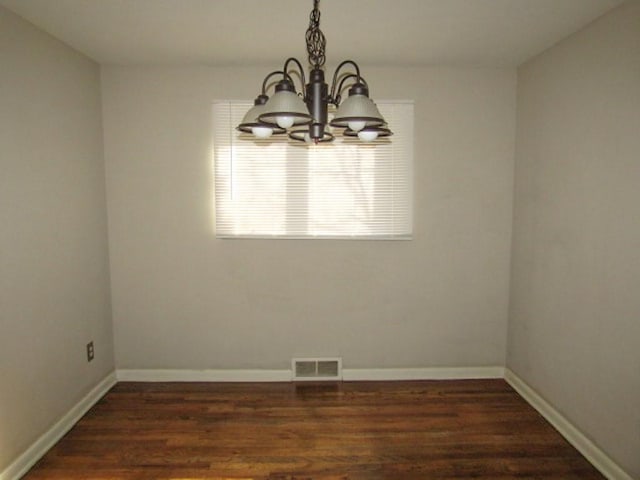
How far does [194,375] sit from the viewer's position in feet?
11.6

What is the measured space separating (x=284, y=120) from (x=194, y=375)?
9.06 feet

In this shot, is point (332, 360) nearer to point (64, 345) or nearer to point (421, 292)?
point (421, 292)

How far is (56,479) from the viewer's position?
235cm

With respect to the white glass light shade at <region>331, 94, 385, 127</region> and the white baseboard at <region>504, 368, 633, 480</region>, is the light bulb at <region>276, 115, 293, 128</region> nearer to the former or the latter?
the white glass light shade at <region>331, 94, 385, 127</region>

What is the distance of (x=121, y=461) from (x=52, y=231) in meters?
1.52

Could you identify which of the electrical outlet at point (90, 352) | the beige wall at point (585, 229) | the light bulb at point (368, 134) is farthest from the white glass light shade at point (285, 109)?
the electrical outlet at point (90, 352)

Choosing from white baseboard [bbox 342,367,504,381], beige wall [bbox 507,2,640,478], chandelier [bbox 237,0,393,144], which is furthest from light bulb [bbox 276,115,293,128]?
white baseboard [bbox 342,367,504,381]

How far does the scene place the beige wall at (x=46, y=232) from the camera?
2.32 meters

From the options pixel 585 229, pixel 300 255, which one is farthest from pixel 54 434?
pixel 585 229

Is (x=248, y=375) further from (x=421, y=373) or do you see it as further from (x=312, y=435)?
(x=421, y=373)

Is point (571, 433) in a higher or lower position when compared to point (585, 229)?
lower

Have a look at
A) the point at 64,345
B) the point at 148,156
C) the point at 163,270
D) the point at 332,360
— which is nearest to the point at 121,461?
the point at 64,345

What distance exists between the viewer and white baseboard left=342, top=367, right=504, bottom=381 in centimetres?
356

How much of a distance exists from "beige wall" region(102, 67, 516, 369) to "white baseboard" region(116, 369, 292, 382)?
3.0 inches
